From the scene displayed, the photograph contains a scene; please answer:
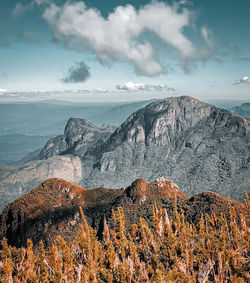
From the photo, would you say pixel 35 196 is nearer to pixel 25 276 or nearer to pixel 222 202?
pixel 222 202

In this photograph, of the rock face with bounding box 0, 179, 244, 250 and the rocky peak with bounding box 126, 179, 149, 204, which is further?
the rocky peak with bounding box 126, 179, 149, 204

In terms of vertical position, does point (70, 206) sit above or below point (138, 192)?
below

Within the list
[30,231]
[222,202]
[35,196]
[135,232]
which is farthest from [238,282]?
[35,196]

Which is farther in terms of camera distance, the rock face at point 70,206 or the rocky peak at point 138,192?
the rocky peak at point 138,192

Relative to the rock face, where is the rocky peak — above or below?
above

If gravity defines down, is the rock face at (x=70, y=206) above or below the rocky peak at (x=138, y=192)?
below

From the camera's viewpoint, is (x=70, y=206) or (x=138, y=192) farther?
(x=70, y=206)

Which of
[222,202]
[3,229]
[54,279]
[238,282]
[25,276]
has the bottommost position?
[3,229]

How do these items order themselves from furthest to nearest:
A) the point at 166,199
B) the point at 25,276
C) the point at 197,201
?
the point at 166,199 < the point at 197,201 < the point at 25,276
